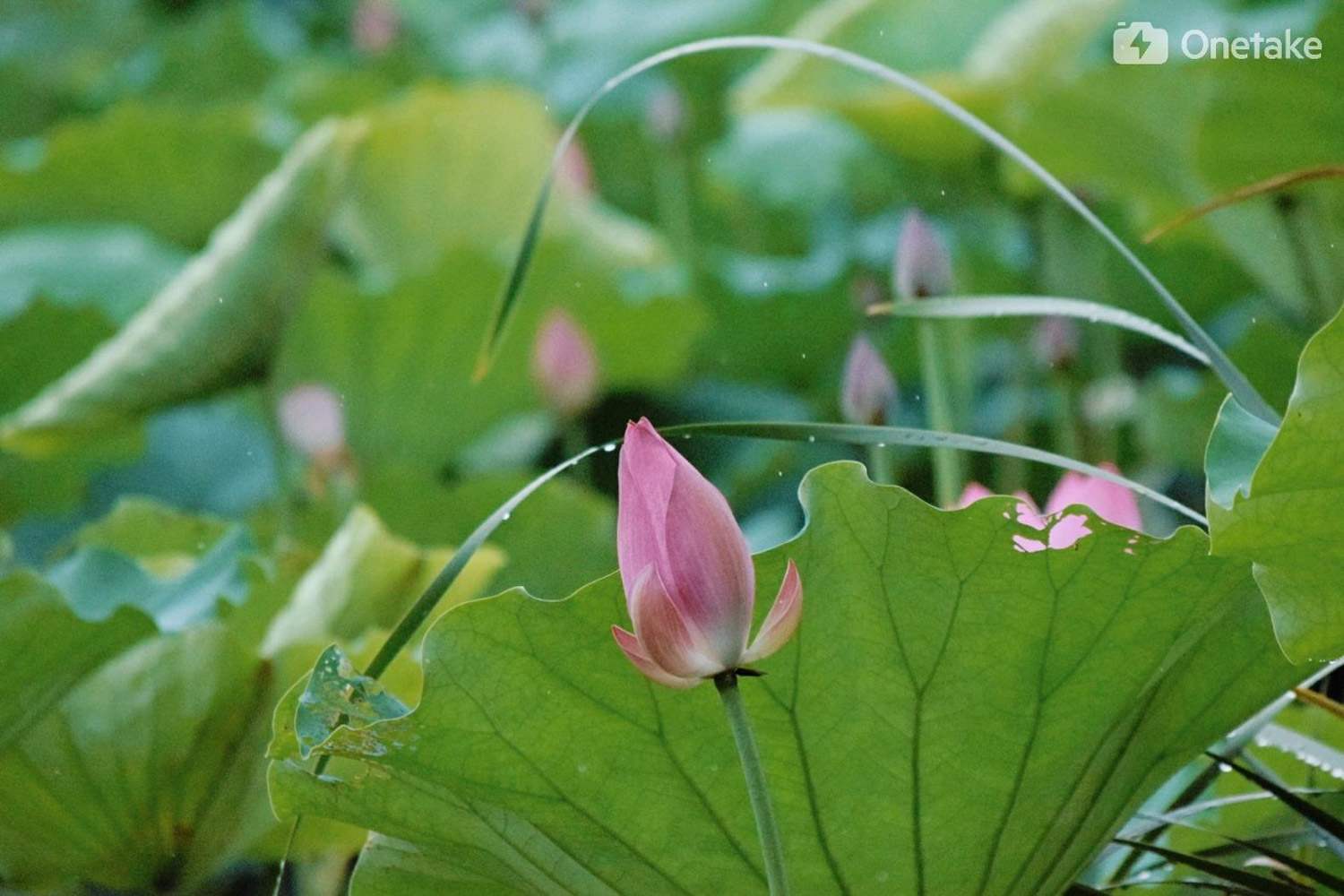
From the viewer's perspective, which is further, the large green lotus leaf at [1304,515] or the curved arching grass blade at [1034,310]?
the curved arching grass blade at [1034,310]

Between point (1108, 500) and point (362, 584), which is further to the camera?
point (362, 584)

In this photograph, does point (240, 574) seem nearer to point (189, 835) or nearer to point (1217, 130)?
point (189, 835)

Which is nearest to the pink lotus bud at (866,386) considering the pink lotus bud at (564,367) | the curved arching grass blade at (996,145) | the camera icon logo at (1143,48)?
the curved arching grass blade at (996,145)

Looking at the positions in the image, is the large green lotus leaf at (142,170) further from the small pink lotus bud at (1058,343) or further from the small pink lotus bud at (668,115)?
the small pink lotus bud at (1058,343)

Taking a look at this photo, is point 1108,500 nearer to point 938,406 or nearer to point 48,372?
point 938,406

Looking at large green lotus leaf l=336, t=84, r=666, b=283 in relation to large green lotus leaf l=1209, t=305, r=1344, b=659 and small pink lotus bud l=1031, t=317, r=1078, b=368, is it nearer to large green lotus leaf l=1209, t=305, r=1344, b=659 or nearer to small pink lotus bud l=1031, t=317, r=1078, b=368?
small pink lotus bud l=1031, t=317, r=1078, b=368

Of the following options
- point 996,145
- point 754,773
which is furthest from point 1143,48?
point 754,773
